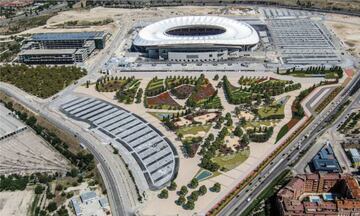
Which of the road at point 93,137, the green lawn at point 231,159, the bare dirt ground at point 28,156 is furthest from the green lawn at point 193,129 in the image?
the bare dirt ground at point 28,156

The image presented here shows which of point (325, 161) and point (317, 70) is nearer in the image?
point (325, 161)

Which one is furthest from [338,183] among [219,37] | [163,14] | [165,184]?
[163,14]

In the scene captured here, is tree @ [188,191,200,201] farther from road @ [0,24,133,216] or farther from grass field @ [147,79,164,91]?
grass field @ [147,79,164,91]

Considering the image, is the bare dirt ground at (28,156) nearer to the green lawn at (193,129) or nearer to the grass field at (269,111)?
the green lawn at (193,129)

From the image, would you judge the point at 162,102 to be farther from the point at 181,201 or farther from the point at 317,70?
the point at 317,70

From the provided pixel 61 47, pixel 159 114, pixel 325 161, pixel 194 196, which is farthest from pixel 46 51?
pixel 325 161

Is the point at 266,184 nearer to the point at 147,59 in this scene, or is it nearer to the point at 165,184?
the point at 165,184
